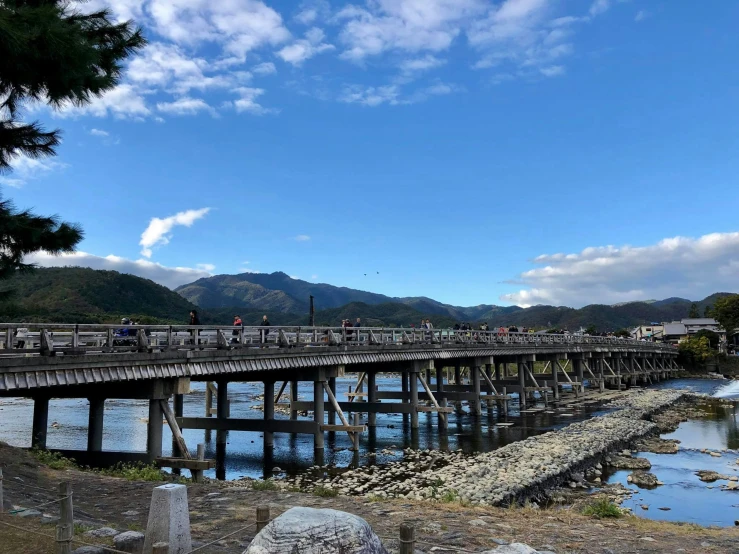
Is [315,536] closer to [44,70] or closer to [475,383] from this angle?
[44,70]

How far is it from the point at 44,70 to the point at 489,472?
17.2 metres

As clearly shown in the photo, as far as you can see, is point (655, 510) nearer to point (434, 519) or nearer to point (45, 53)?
point (434, 519)

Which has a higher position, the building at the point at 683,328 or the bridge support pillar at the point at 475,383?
the building at the point at 683,328

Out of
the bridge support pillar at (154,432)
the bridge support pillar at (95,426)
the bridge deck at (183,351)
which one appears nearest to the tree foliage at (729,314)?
the bridge deck at (183,351)

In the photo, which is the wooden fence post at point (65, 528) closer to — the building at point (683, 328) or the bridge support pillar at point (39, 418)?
the bridge support pillar at point (39, 418)

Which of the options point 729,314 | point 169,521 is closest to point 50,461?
point 169,521

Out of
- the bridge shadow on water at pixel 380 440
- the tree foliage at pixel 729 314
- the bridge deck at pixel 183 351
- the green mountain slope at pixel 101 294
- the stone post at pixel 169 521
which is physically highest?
the green mountain slope at pixel 101 294

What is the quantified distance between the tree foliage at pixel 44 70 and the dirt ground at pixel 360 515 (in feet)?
16.8

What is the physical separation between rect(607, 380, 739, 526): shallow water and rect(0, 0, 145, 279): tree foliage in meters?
17.5

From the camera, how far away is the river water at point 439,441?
1825cm

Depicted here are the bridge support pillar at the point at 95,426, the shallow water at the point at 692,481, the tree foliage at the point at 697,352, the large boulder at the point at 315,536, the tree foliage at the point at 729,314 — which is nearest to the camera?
the large boulder at the point at 315,536

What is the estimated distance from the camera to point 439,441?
2895 cm

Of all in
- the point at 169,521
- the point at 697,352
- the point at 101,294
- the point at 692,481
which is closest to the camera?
the point at 169,521

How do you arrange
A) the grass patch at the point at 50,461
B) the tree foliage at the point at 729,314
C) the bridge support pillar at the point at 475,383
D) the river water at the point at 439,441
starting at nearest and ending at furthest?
1. the grass patch at the point at 50,461
2. the river water at the point at 439,441
3. the bridge support pillar at the point at 475,383
4. the tree foliage at the point at 729,314
